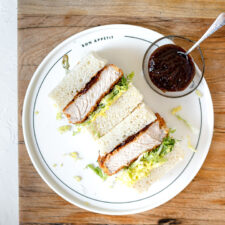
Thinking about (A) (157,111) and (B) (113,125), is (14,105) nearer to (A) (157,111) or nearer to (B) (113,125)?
(B) (113,125)

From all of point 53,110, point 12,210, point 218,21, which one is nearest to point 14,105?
point 53,110

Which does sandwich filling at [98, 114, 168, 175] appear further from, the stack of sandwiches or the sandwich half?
the sandwich half

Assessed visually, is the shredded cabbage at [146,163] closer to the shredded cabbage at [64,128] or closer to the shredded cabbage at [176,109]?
the shredded cabbage at [176,109]

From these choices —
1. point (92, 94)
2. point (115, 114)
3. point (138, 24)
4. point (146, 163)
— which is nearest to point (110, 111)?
point (115, 114)

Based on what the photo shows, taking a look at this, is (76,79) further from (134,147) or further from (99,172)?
(99,172)

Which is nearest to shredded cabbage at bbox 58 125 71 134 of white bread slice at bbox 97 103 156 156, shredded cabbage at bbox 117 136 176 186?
white bread slice at bbox 97 103 156 156

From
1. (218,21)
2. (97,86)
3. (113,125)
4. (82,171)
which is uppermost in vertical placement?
(218,21)

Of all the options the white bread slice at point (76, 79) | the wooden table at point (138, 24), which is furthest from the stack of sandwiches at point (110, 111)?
the wooden table at point (138, 24)
